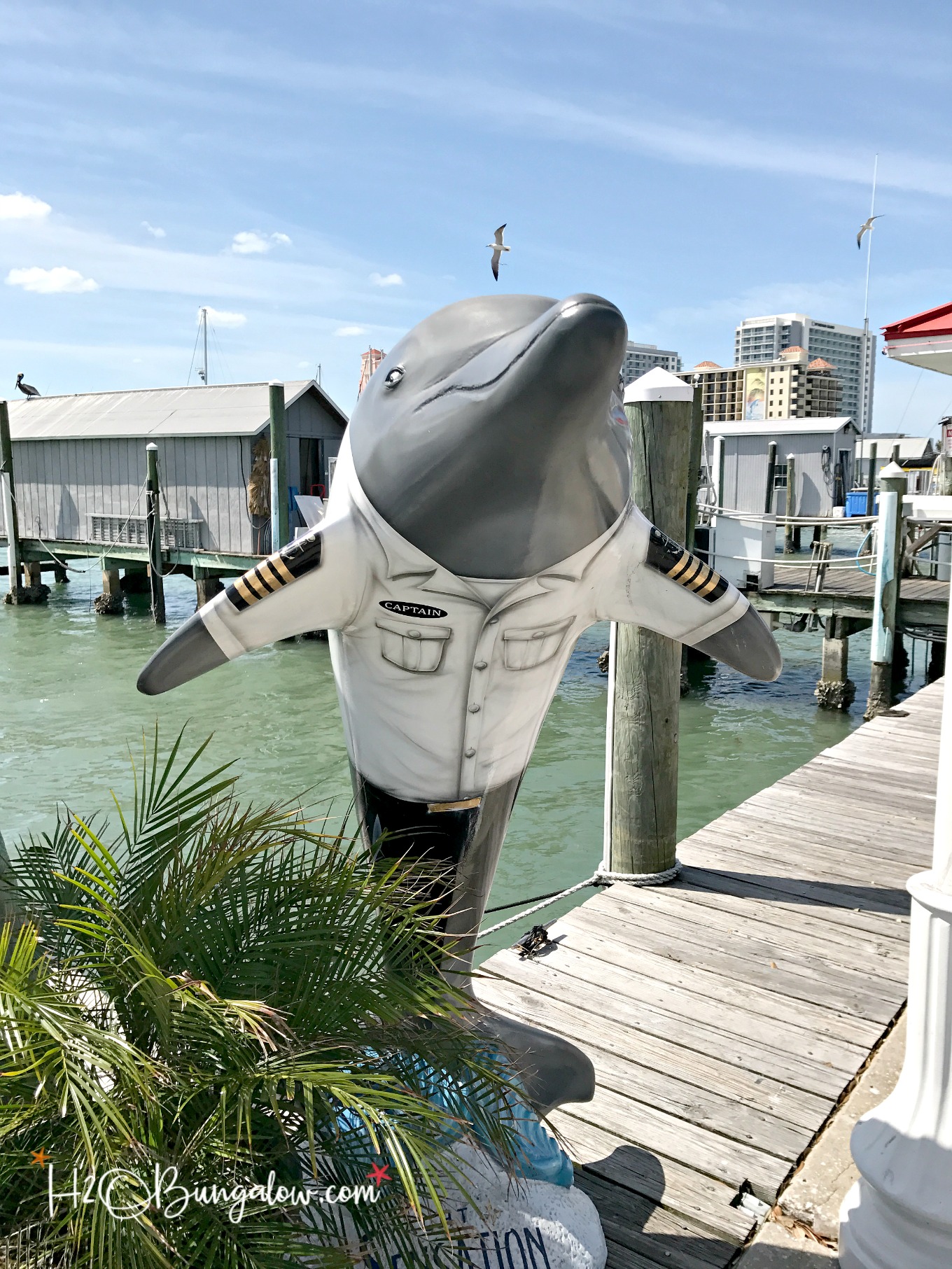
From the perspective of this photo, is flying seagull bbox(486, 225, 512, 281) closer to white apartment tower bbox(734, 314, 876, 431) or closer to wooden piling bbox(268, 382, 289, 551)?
wooden piling bbox(268, 382, 289, 551)

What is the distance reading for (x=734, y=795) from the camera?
27.9 ft

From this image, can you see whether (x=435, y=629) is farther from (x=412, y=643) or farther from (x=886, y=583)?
(x=886, y=583)

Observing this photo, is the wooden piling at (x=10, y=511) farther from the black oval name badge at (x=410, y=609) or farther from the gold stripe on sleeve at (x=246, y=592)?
the black oval name badge at (x=410, y=609)

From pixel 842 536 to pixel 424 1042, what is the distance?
31.3 metres

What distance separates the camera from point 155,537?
1620 centimetres

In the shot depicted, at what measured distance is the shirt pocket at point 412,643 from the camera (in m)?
2.01

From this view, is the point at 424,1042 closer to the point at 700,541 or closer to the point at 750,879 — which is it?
the point at 750,879

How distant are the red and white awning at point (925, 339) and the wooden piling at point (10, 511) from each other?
19.0 meters

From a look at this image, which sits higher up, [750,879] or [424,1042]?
[424,1042]

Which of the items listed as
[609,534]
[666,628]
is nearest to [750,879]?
[666,628]

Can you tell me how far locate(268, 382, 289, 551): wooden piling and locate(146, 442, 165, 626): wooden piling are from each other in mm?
2577

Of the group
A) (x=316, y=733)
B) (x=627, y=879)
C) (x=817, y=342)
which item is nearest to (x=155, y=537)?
(x=316, y=733)

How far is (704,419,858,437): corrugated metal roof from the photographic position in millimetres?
27344

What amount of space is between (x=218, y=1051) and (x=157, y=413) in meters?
17.9
